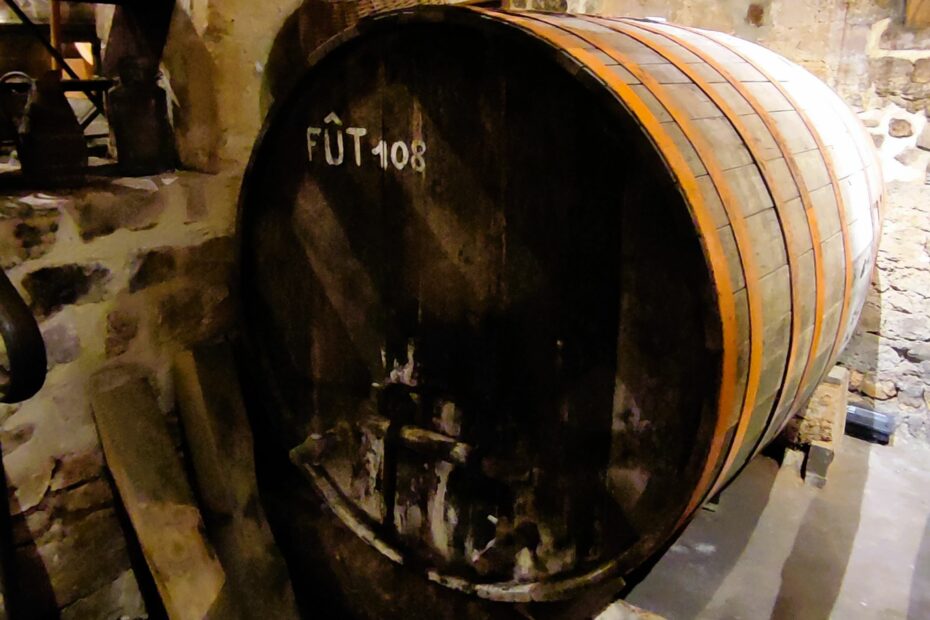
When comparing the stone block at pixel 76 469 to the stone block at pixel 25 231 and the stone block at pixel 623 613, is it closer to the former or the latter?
the stone block at pixel 25 231

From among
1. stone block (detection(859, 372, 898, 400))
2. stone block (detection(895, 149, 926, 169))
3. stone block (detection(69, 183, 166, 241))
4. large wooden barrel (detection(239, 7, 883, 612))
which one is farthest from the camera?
stone block (detection(859, 372, 898, 400))

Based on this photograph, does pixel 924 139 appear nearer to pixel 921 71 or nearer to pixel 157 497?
pixel 921 71

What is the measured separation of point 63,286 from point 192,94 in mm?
530

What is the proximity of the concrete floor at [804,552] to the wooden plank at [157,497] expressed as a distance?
902mm

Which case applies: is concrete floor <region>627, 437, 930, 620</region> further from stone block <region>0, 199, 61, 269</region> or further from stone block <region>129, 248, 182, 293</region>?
stone block <region>0, 199, 61, 269</region>

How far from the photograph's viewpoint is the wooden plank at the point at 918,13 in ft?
7.13

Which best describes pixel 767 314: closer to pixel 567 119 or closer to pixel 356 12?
pixel 567 119

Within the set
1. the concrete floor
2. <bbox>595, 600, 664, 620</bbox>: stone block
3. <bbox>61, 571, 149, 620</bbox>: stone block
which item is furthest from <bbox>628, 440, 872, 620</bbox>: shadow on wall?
<bbox>61, 571, 149, 620</bbox>: stone block

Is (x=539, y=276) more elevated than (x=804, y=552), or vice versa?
(x=539, y=276)

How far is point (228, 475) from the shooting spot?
1648 millimetres

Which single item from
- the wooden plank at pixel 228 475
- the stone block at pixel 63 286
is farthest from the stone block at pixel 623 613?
the stone block at pixel 63 286

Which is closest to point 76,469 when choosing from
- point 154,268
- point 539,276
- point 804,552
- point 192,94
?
point 154,268

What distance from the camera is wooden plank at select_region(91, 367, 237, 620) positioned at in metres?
1.49

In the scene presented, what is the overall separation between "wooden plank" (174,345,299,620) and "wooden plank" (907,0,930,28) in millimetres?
2258
